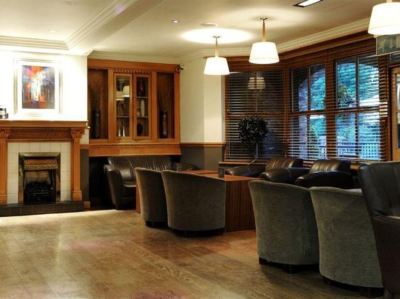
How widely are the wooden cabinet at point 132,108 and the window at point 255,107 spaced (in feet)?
3.88

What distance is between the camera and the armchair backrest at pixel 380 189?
2980 millimetres

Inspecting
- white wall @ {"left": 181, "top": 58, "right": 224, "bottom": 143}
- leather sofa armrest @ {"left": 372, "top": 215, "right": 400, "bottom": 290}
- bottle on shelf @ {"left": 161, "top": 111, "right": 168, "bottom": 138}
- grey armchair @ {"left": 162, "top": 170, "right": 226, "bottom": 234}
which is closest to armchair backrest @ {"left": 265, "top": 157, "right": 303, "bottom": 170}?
white wall @ {"left": 181, "top": 58, "right": 224, "bottom": 143}

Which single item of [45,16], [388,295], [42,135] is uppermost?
[45,16]

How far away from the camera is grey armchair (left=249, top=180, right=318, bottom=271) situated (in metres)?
3.88

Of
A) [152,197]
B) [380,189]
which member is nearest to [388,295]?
[380,189]

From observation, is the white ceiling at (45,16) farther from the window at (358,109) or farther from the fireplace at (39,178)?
the window at (358,109)

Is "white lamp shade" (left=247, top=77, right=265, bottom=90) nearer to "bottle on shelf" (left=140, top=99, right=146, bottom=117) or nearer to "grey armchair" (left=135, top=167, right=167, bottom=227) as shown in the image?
"bottle on shelf" (left=140, top=99, right=146, bottom=117)

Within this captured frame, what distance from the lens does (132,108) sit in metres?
8.94

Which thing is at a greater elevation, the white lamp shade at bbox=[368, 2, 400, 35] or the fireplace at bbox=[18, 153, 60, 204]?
the white lamp shade at bbox=[368, 2, 400, 35]

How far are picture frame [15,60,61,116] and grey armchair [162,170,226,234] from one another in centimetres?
322

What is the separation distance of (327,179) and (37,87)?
4.84 metres

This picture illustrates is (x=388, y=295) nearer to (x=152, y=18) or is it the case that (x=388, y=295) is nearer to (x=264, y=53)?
(x=264, y=53)

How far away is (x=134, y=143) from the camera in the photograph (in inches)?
350

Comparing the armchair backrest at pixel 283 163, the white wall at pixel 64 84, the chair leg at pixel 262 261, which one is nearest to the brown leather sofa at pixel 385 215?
the chair leg at pixel 262 261
